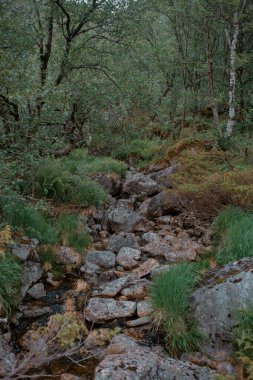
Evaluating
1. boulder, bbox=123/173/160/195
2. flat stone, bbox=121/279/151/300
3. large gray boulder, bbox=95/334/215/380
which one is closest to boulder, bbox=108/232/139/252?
flat stone, bbox=121/279/151/300

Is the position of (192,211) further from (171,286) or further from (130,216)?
(171,286)

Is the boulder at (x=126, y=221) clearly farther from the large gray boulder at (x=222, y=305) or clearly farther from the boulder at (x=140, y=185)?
the large gray boulder at (x=222, y=305)

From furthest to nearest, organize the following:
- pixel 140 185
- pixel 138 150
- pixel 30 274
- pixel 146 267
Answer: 1. pixel 138 150
2. pixel 140 185
3. pixel 146 267
4. pixel 30 274

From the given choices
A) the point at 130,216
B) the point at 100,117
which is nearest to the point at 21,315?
the point at 130,216

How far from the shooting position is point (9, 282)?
5.54 m

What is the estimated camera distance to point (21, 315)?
5.48 meters

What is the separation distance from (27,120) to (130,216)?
3511 mm

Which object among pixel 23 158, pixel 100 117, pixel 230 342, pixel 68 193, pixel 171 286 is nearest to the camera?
pixel 230 342

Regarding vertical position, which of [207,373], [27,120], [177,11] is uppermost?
[177,11]

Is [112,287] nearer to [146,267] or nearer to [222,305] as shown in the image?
[146,267]

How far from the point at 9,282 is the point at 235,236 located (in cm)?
353

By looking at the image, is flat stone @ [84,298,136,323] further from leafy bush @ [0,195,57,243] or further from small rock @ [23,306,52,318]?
leafy bush @ [0,195,57,243]

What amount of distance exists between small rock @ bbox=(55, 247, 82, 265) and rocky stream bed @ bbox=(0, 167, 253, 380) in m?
0.02

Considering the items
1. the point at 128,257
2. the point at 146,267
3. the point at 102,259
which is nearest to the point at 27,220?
the point at 102,259
